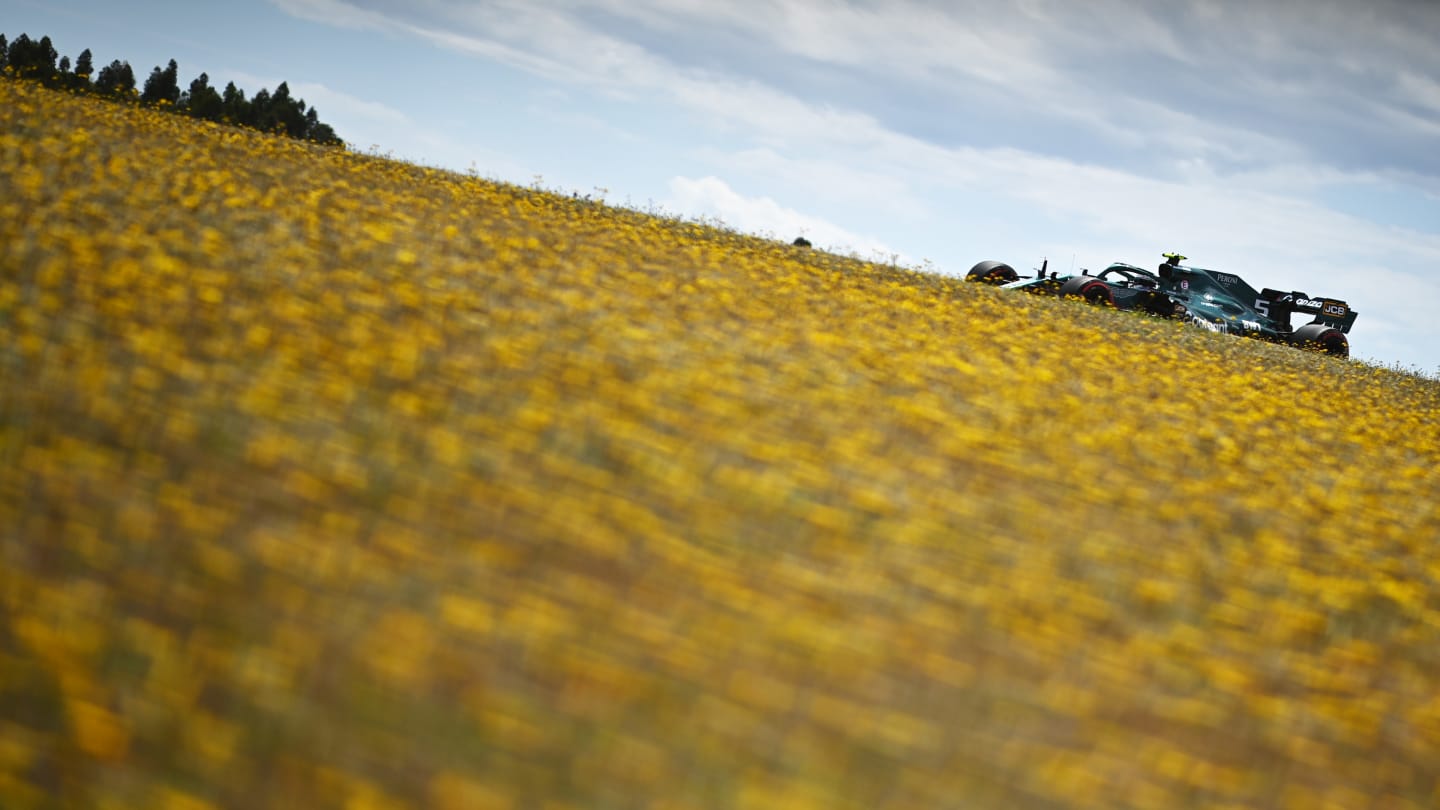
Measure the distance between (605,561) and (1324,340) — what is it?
2875cm

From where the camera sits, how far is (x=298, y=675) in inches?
150

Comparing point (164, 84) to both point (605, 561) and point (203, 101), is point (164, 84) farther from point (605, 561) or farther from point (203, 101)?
point (605, 561)

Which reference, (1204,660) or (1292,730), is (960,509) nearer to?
(1204,660)

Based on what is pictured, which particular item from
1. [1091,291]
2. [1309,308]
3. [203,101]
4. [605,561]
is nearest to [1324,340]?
[1309,308]

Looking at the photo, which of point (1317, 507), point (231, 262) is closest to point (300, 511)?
point (231, 262)

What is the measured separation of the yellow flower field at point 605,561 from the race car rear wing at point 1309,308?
21568mm

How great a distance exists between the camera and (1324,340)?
27656mm

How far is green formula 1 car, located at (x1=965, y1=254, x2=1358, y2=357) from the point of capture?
2691cm

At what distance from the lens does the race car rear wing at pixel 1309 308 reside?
29.5 metres

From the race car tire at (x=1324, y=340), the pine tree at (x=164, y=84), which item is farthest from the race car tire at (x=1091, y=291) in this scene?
the pine tree at (x=164, y=84)

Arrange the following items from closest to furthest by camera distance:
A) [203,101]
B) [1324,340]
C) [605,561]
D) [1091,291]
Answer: [605,561] < [1091,291] < [1324,340] < [203,101]

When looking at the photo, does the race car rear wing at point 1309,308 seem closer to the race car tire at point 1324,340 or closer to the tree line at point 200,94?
the race car tire at point 1324,340

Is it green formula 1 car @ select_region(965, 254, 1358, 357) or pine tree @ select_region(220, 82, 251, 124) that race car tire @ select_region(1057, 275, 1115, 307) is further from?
pine tree @ select_region(220, 82, 251, 124)

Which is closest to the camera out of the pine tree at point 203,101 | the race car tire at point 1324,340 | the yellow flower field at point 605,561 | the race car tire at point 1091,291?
the yellow flower field at point 605,561
